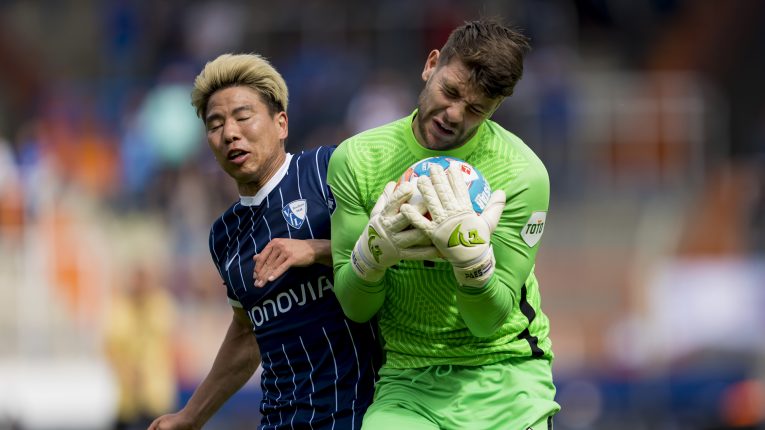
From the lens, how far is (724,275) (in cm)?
1480

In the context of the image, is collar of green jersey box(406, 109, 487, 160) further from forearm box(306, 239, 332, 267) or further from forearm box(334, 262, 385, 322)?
forearm box(306, 239, 332, 267)

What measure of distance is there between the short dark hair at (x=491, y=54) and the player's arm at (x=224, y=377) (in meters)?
2.01

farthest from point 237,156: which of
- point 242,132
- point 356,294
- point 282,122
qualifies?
point 356,294

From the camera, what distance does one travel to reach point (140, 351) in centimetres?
1376

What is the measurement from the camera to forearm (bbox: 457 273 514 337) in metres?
5.04

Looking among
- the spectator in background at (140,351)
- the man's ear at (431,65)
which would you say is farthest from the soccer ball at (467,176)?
the spectator in background at (140,351)

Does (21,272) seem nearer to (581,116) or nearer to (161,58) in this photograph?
(161,58)

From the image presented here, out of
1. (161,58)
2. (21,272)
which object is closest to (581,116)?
(161,58)

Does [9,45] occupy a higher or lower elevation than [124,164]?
higher

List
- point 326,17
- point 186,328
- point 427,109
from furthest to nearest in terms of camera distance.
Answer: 1. point 326,17
2. point 186,328
3. point 427,109

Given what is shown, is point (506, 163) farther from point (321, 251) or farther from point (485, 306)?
point (321, 251)

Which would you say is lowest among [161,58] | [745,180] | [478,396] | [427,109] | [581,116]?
[478,396]

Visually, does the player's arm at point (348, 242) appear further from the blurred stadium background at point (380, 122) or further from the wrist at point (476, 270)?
the blurred stadium background at point (380, 122)

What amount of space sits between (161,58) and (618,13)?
628 centimetres
